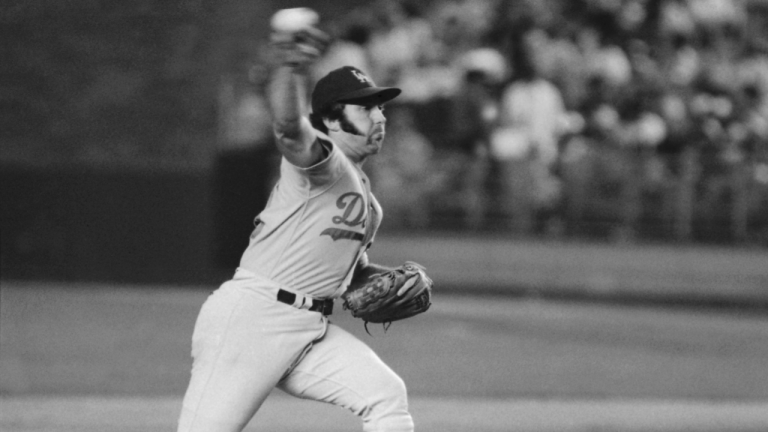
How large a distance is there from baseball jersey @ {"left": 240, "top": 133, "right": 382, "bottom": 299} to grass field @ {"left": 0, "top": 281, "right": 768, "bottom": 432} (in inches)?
114

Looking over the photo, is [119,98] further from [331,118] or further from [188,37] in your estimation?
[331,118]

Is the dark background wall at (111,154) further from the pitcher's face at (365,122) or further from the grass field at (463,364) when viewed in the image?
the pitcher's face at (365,122)

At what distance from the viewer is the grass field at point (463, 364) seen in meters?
7.68

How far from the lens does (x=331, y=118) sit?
4.64 metres

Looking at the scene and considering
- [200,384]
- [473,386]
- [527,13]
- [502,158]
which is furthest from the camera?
[527,13]

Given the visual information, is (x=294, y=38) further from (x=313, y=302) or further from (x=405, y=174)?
(x=405, y=174)

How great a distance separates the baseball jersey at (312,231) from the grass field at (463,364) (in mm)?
2904

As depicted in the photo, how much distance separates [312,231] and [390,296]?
1.57 feet

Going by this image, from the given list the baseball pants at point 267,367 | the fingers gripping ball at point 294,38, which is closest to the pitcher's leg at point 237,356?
the baseball pants at point 267,367

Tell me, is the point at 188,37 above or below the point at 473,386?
above

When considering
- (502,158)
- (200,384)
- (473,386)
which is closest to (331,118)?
(200,384)

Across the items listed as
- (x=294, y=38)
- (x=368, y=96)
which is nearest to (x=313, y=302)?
(x=368, y=96)

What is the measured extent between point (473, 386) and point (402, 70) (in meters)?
6.31

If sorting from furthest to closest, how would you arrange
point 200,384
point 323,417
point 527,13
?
1. point 527,13
2. point 323,417
3. point 200,384
